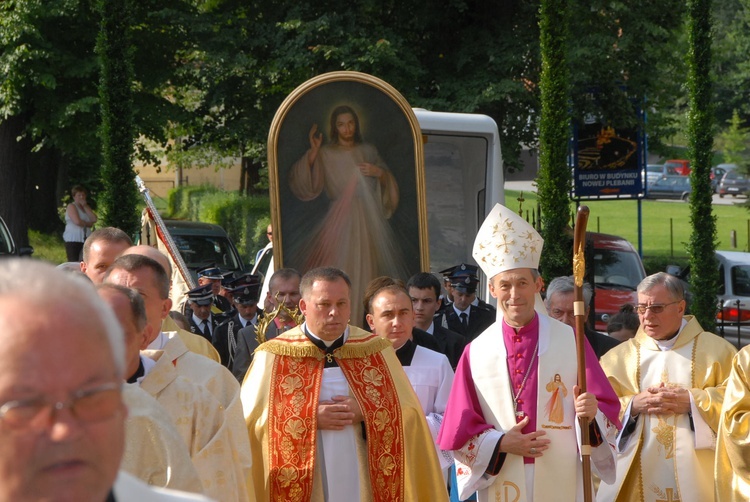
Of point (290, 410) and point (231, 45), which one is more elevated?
point (231, 45)

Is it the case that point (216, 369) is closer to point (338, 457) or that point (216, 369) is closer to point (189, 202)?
point (338, 457)

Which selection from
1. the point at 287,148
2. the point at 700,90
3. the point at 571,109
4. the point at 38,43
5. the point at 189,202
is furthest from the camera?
the point at 189,202

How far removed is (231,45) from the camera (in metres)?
18.6

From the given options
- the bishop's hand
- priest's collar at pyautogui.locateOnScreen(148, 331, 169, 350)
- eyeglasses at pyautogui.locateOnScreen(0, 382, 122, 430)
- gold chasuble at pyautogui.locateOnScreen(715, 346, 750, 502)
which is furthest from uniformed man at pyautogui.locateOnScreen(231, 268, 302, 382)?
eyeglasses at pyautogui.locateOnScreen(0, 382, 122, 430)

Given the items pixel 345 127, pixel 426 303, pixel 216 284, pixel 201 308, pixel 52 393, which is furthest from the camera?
pixel 345 127

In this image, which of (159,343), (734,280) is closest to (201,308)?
(159,343)

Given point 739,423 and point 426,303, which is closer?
point 739,423

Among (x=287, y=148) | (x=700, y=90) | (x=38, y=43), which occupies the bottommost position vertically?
(x=287, y=148)

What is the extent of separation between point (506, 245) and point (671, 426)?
1.60 meters

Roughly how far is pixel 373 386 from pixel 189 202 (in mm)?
29410

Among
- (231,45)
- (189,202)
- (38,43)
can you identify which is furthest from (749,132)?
(38,43)

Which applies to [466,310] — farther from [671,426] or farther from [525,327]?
[525,327]

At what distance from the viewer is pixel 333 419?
616cm

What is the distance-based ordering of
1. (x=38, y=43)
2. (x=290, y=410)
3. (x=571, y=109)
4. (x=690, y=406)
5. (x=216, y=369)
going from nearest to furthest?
1. (x=216, y=369)
2. (x=290, y=410)
3. (x=690, y=406)
4. (x=38, y=43)
5. (x=571, y=109)
